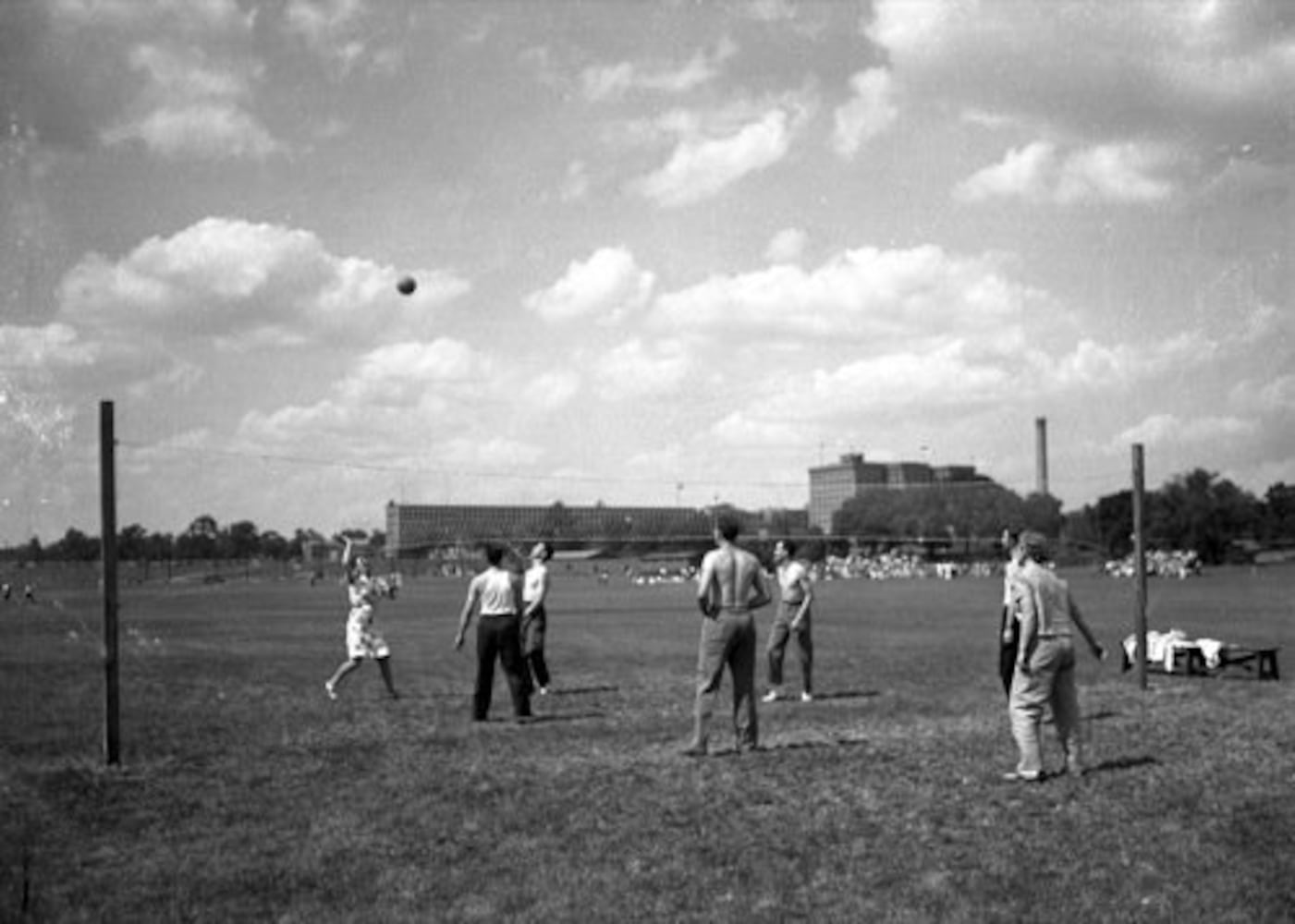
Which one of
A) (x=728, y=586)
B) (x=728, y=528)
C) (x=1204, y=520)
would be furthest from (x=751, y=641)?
(x=1204, y=520)

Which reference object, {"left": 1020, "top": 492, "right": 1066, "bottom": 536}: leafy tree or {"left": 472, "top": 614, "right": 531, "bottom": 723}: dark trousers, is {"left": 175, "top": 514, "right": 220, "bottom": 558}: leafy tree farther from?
{"left": 472, "top": 614, "right": 531, "bottom": 723}: dark trousers

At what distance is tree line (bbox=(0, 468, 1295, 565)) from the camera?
3654 inches

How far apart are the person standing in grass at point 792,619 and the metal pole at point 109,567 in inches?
295

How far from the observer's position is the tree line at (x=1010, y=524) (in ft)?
305

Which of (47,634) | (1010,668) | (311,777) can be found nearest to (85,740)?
(311,777)

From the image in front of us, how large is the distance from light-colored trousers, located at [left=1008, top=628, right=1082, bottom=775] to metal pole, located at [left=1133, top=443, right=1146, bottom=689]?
629 centimetres

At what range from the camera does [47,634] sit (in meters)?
31.5

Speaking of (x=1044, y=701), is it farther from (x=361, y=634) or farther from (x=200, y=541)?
(x=200, y=541)

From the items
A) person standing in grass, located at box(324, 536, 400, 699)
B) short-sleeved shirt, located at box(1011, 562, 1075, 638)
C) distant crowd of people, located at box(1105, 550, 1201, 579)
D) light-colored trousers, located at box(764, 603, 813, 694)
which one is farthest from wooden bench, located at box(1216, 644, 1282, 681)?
distant crowd of people, located at box(1105, 550, 1201, 579)

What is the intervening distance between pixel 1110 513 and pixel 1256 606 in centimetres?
8439

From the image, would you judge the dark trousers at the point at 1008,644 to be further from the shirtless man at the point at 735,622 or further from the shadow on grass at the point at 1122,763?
the shirtless man at the point at 735,622

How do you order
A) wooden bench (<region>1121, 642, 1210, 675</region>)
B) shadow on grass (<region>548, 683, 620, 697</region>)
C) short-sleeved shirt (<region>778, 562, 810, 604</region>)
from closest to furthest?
short-sleeved shirt (<region>778, 562, 810, 604</region>), shadow on grass (<region>548, 683, 620, 697</region>), wooden bench (<region>1121, 642, 1210, 675</region>)

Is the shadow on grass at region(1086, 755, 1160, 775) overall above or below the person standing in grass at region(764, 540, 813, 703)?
below

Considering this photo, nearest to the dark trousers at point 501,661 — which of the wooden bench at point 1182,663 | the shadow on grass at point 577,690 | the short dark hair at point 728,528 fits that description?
the shadow on grass at point 577,690
